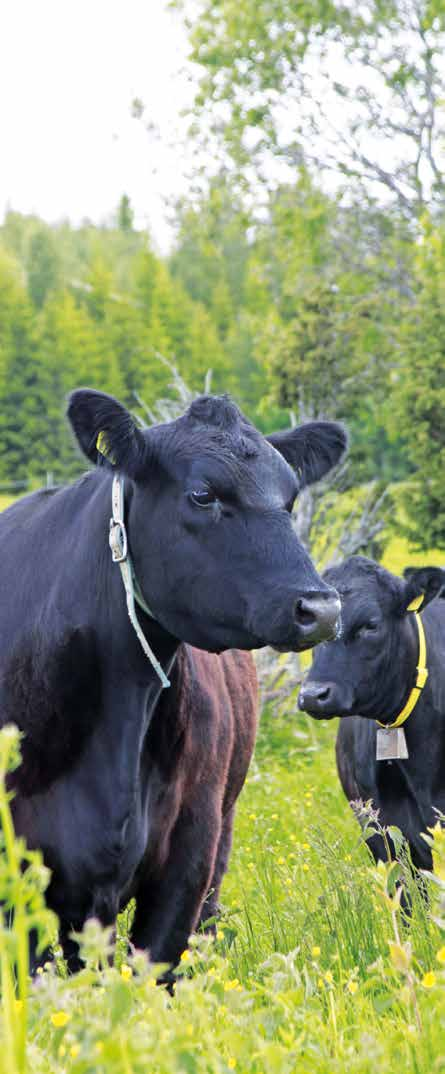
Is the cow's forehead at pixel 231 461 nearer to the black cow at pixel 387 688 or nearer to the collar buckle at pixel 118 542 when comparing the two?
the collar buckle at pixel 118 542

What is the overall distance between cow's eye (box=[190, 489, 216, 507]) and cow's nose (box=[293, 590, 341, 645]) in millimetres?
468

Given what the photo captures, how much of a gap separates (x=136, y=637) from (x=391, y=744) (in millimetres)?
2382

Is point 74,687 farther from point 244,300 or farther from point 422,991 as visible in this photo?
point 244,300

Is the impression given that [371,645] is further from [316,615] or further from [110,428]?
[316,615]

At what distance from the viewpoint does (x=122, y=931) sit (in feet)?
15.1

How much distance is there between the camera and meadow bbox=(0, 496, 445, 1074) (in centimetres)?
158

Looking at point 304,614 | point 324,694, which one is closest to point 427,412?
point 324,694

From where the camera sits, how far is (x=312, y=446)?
4.34 meters

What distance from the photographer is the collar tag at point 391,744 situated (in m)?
5.77

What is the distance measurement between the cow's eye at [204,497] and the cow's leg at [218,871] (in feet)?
6.47

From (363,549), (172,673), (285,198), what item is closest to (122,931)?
(172,673)

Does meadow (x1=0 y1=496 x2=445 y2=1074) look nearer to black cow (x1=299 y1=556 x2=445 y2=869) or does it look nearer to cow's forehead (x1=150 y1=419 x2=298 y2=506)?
black cow (x1=299 y1=556 x2=445 y2=869)

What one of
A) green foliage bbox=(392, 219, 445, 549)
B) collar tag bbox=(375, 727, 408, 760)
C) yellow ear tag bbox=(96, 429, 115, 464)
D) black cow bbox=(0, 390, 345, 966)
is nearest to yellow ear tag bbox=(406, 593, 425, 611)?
collar tag bbox=(375, 727, 408, 760)

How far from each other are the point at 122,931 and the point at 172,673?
1.19m
